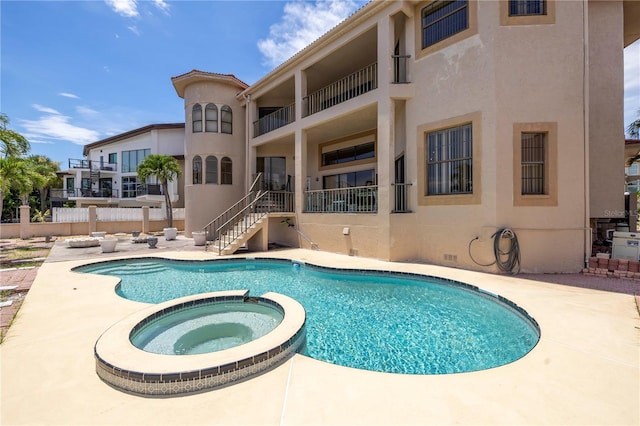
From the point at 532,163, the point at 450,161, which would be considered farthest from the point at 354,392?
the point at 532,163

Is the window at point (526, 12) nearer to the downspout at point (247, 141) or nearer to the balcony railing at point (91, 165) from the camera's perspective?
the downspout at point (247, 141)

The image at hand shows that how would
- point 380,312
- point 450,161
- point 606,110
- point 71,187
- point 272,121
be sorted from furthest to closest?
point 71,187 < point 272,121 < point 606,110 < point 450,161 < point 380,312

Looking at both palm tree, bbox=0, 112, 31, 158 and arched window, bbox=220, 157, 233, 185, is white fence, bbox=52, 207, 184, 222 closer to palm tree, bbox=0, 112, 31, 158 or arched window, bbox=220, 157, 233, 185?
palm tree, bbox=0, 112, 31, 158

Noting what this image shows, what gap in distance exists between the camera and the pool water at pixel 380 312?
4.02 metres

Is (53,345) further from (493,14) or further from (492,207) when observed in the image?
(493,14)

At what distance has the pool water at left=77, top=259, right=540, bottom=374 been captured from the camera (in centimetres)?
402

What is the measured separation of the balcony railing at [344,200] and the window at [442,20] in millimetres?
5493

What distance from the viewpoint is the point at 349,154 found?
48.5 feet

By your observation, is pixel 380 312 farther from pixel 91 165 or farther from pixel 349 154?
pixel 91 165

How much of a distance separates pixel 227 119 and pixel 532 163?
→ 1552 cm

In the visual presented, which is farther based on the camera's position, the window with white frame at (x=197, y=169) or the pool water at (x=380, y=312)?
the window with white frame at (x=197, y=169)

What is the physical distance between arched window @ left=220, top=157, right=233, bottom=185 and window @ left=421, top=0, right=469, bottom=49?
12250mm

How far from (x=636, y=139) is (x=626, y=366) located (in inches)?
666

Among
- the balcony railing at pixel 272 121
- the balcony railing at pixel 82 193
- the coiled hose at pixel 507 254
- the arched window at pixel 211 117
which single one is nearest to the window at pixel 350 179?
the balcony railing at pixel 272 121
